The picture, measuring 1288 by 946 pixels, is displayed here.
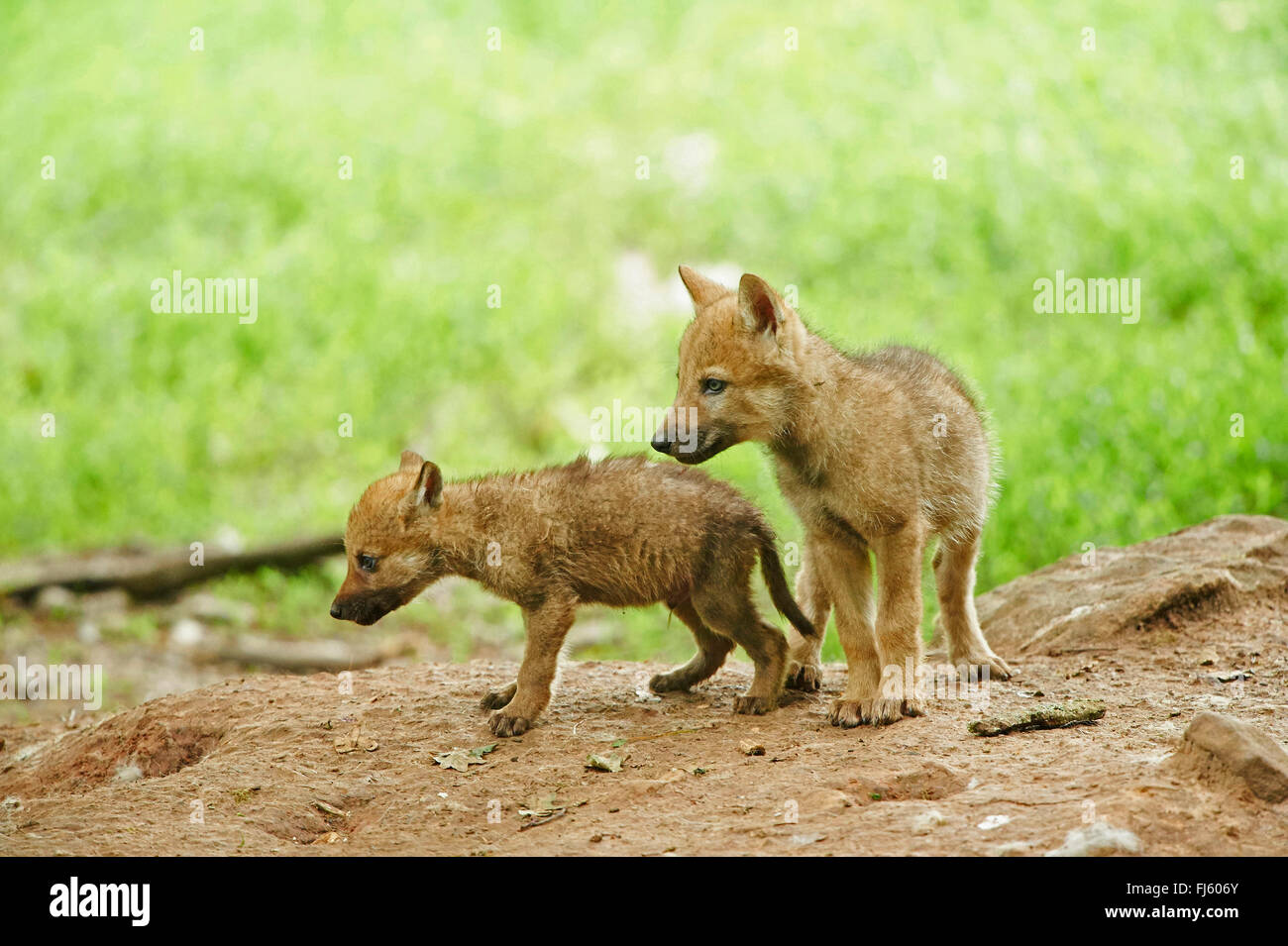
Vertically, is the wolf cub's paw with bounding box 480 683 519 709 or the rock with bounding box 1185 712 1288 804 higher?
the rock with bounding box 1185 712 1288 804

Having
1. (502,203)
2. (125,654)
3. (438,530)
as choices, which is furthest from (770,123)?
(438,530)

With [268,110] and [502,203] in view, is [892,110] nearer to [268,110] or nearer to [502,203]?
[502,203]

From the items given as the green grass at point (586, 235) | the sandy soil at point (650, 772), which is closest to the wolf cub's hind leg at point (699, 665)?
the sandy soil at point (650, 772)

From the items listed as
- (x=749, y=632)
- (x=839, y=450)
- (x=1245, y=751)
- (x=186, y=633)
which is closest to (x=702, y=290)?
(x=839, y=450)

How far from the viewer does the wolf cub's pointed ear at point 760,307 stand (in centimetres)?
617

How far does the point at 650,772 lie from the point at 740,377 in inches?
71.4

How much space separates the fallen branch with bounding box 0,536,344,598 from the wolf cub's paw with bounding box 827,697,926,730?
623cm

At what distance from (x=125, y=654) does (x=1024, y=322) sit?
838 cm

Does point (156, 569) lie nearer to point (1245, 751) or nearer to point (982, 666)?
point (982, 666)

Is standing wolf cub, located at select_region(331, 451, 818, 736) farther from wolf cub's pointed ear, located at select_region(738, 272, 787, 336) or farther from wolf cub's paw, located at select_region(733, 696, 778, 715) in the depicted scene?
wolf cub's pointed ear, located at select_region(738, 272, 787, 336)

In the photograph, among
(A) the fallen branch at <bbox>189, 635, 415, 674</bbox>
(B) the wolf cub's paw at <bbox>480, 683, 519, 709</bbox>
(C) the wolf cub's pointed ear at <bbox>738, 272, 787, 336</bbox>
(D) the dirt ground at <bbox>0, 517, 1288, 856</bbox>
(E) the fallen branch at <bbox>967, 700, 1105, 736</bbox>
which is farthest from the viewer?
(A) the fallen branch at <bbox>189, 635, 415, 674</bbox>

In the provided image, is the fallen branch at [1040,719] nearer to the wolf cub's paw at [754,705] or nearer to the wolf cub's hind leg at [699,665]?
the wolf cub's paw at [754,705]

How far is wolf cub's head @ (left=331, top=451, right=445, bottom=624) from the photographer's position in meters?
6.63

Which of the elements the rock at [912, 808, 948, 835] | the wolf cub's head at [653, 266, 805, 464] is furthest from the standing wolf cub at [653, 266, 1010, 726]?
the rock at [912, 808, 948, 835]
